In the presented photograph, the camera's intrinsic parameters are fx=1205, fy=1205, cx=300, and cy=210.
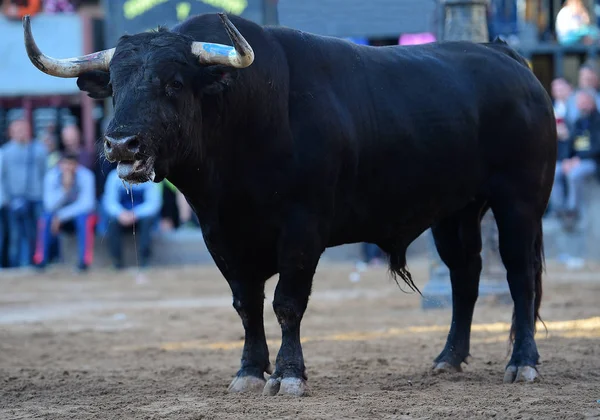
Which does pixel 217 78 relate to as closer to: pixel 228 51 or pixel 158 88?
pixel 228 51

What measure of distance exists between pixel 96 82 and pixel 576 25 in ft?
41.7

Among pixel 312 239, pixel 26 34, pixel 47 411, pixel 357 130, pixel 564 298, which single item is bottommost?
pixel 564 298

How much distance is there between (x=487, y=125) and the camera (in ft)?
24.0

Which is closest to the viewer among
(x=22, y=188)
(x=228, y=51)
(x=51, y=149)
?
(x=228, y=51)

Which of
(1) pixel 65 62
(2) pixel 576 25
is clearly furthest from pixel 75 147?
(1) pixel 65 62

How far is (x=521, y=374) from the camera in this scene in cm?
684

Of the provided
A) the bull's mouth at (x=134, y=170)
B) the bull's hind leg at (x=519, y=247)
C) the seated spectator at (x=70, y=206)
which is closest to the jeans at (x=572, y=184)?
the seated spectator at (x=70, y=206)

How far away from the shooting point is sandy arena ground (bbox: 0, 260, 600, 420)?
6051 millimetres

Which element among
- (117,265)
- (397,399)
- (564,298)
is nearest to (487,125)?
(397,399)

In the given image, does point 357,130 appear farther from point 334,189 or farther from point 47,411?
point 47,411

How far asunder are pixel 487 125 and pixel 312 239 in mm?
1510

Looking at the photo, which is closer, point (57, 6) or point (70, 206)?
point (70, 206)

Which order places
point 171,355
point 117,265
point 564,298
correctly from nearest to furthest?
point 171,355 < point 564,298 < point 117,265

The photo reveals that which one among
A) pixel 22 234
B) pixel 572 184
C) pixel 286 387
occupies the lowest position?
pixel 22 234
